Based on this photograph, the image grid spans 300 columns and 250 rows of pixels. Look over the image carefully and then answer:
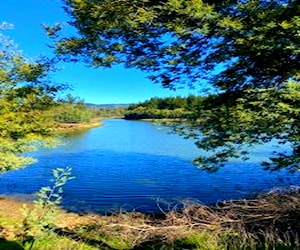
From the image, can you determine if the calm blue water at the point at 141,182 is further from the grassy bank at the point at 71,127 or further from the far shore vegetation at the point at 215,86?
the far shore vegetation at the point at 215,86

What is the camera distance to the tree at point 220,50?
8234 millimetres

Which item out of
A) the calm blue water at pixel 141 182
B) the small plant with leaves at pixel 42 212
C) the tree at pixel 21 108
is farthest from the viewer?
the calm blue water at pixel 141 182

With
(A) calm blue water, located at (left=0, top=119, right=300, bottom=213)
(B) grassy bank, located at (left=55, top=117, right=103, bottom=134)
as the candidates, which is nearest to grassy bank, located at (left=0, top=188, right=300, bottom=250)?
(A) calm blue water, located at (left=0, top=119, right=300, bottom=213)

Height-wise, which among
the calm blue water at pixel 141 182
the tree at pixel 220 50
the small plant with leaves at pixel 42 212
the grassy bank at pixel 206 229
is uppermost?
the tree at pixel 220 50

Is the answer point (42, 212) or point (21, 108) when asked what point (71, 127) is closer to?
point (21, 108)

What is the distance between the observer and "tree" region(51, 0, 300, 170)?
823 cm

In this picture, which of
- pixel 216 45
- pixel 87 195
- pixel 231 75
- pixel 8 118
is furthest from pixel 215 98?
pixel 87 195

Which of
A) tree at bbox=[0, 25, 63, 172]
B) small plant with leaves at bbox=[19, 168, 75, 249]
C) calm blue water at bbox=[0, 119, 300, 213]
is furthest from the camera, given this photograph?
calm blue water at bbox=[0, 119, 300, 213]

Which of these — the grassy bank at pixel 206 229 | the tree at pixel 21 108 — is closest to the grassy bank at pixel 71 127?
the tree at pixel 21 108

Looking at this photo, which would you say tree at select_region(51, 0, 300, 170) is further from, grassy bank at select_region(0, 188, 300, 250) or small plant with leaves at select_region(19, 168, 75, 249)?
small plant with leaves at select_region(19, 168, 75, 249)

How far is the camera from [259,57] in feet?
30.3

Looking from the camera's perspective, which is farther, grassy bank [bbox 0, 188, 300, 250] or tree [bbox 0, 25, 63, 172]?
tree [bbox 0, 25, 63, 172]

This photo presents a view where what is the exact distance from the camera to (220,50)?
9.98m

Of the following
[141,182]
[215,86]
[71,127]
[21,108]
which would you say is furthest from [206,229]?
[141,182]
